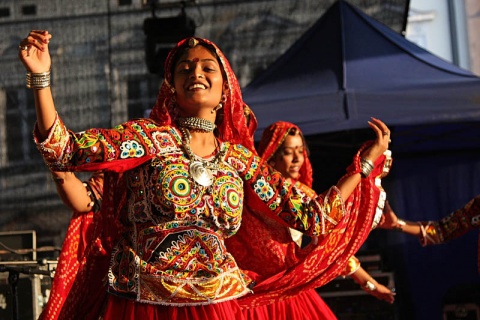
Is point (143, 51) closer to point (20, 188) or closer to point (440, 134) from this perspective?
point (20, 188)

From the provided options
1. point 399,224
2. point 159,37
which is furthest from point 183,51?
point 159,37

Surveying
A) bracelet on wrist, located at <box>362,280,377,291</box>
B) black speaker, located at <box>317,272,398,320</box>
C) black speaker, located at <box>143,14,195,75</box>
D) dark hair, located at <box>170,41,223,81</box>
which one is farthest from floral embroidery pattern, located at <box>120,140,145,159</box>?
black speaker, located at <box>143,14,195,75</box>

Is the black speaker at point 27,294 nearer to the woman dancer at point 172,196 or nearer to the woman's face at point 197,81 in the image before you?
the woman dancer at point 172,196

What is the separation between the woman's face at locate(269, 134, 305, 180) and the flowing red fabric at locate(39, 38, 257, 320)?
131 cm

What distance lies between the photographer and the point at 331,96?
5.83 metres

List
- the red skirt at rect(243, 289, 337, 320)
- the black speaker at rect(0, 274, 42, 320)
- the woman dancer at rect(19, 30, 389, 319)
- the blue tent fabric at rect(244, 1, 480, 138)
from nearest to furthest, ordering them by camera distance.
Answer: the woman dancer at rect(19, 30, 389, 319), the red skirt at rect(243, 289, 337, 320), the black speaker at rect(0, 274, 42, 320), the blue tent fabric at rect(244, 1, 480, 138)

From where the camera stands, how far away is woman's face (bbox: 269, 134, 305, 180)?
15.1ft

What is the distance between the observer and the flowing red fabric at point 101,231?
115 inches

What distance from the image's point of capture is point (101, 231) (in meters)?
2.98

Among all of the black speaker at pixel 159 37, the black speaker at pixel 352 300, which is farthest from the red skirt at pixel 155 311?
the black speaker at pixel 159 37

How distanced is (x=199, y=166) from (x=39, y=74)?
23.8 inches

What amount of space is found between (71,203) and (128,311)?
440 mm

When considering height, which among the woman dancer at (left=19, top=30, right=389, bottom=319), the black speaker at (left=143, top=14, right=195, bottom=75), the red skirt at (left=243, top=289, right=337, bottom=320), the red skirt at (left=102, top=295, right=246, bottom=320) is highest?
the black speaker at (left=143, top=14, right=195, bottom=75)

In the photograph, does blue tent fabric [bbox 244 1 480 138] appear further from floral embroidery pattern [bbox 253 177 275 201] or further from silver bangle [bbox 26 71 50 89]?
silver bangle [bbox 26 71 50 89]
